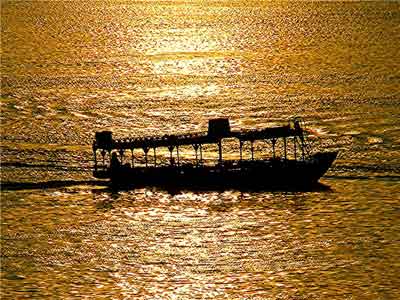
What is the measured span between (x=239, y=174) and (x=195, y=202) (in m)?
5.46

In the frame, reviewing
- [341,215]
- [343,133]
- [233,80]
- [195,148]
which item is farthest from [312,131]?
[233,80]

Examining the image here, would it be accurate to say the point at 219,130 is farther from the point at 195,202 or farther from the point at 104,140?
the point at 104,140

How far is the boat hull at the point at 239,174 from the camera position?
9906cm

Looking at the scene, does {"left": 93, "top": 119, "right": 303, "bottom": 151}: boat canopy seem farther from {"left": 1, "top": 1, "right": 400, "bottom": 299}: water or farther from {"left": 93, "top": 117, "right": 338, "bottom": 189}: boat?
{"left": 1, "top": 1, "right": 400, "bottom": 299}: water

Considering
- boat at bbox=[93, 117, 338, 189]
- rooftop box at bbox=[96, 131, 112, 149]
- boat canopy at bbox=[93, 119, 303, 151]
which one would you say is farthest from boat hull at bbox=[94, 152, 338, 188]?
rooftop box at bbox=[96, 131, 112, 149]

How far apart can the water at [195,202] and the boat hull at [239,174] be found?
5.44 ft

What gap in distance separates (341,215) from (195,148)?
50.9 feet

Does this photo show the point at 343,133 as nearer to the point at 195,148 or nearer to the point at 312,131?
the point at 312,131

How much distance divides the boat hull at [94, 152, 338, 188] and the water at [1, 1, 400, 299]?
5.44ft

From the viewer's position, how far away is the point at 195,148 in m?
102

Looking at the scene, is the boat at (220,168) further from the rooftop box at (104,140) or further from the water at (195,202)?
the water at (195,202)

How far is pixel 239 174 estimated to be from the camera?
99188 mm

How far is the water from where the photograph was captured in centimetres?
7862

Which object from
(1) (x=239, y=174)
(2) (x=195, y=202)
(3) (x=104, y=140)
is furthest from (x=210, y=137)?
(3) (x=104, y=140)
